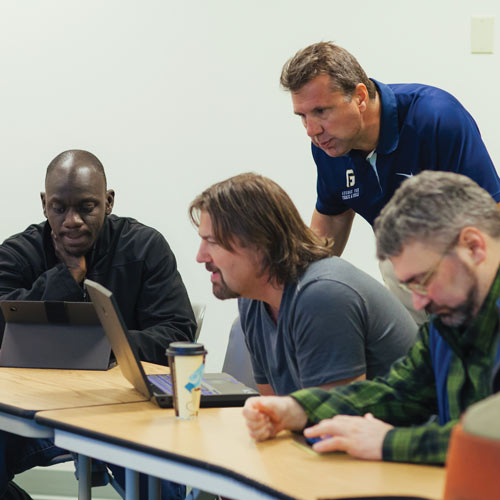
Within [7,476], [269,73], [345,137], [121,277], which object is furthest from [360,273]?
[269,73]

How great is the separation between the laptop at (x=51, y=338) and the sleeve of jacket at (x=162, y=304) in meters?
0.24

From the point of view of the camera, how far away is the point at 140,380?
6.26 ft

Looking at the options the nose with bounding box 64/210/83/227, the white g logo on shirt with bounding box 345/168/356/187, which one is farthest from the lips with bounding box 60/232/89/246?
the white g logo on shirt with bounding box 345/168/356/187

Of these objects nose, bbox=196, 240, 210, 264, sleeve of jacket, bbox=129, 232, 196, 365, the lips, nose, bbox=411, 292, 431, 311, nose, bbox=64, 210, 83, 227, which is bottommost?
sleeve of jacket, bbox=129, 232, 196, 365

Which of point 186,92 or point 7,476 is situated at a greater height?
point 186,92

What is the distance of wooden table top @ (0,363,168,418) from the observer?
185cm

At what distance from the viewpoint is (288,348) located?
6.05 ft

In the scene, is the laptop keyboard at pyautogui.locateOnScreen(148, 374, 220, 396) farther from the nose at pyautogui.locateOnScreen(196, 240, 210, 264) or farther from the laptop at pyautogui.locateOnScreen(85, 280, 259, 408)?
the nose at pyautogui.locateOnScreen(196, 240, 210, 264)

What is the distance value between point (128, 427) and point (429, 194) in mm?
750

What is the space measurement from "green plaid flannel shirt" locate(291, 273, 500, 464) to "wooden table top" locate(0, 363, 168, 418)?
606mm

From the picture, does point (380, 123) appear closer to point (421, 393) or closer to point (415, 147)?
point (415, 147)

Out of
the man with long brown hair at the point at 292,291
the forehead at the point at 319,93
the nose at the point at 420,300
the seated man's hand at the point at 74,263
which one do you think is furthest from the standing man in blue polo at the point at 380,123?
the seated man's hand at the point at 74,263

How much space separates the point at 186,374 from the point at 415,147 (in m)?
1.08

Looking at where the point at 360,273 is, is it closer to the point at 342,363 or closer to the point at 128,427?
the point at 342,363
